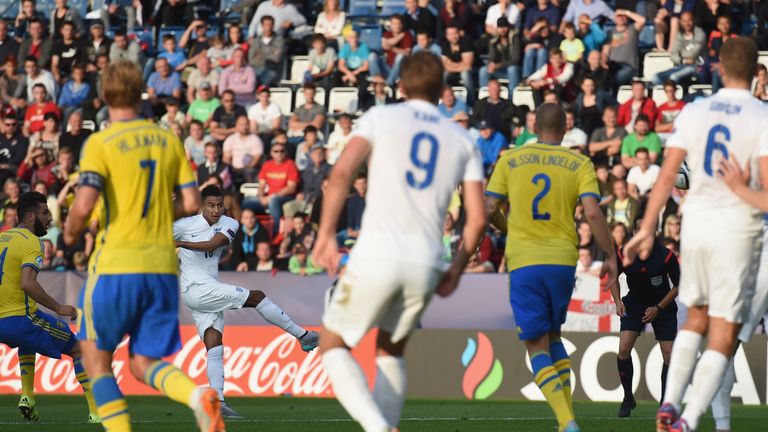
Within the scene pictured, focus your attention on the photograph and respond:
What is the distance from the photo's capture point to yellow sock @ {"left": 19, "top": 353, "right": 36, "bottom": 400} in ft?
43.5

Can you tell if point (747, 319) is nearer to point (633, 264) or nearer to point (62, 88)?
point (633, 264)

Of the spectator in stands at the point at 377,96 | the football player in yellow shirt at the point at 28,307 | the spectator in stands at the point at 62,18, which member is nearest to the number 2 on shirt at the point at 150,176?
the football player in yellow shirt at the point at 28,307

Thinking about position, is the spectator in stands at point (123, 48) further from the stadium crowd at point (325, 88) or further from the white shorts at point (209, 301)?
the white shorts at point (209, 301)

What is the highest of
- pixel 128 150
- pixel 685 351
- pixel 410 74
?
pixel 410 74

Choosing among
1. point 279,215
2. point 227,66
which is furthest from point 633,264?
point 227,66

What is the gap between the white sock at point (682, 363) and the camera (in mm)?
8414

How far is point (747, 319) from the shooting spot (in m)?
8.50

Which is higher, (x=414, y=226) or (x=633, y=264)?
(x=414, y=226)

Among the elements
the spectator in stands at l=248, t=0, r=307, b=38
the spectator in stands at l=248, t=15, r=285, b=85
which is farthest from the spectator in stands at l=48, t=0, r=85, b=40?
the spectator in stands at l=248, t=15, r=285, b=85

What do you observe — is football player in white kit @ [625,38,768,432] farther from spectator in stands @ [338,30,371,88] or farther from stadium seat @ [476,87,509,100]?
spectator in stands @ [338,30,371,88]

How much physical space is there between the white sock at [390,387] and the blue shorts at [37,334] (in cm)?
612

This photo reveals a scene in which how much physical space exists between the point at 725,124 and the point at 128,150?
3656mm

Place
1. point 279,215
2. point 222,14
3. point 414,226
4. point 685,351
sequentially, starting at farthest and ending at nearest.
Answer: point 222,14
point 279,215
point 685,351
point 414,226

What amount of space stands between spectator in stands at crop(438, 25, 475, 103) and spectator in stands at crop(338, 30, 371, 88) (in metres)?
1.56
